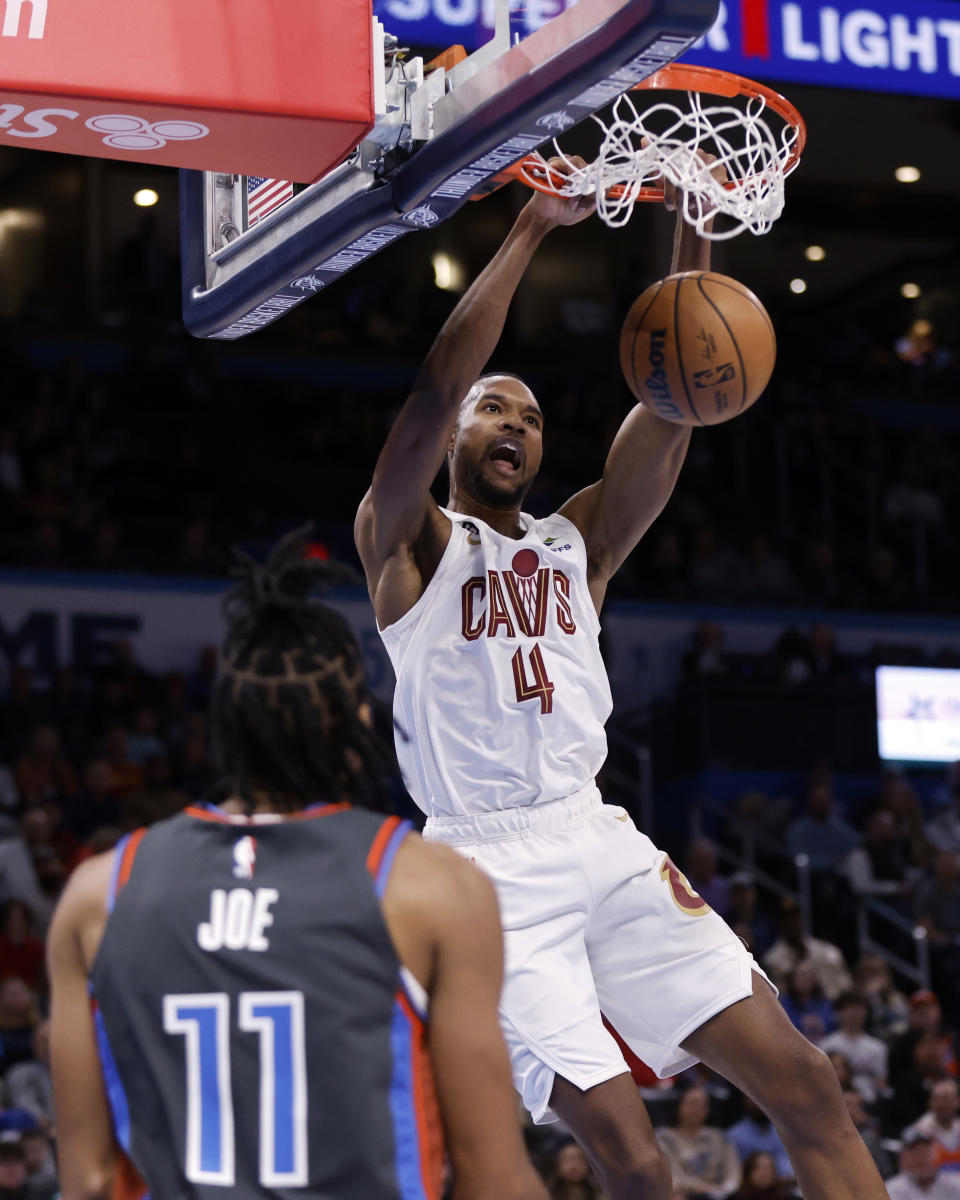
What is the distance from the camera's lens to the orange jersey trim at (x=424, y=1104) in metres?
2.30

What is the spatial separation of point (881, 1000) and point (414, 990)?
9413 mm

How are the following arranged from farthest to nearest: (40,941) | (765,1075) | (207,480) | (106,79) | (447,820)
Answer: (207,480) < (40,941) < (447,820) < (765,1075) < (106,79)

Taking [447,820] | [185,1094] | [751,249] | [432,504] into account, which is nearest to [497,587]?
[432,504]

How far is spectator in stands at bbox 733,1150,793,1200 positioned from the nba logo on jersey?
7.14 metres

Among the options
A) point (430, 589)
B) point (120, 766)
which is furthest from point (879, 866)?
point (430, 589)

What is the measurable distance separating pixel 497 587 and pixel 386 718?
5.38 feet

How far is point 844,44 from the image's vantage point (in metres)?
5.93

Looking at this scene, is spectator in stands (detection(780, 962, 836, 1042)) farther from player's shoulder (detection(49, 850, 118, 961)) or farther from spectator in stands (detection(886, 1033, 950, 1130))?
player's shoulder (detection(49, 850, 118, 961))

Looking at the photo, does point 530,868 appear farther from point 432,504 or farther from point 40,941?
point 40,941

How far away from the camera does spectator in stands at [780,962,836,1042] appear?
10656 millimetres

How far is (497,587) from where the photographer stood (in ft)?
14.1

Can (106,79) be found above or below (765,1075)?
above

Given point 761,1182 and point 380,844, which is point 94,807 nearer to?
point 761,1182

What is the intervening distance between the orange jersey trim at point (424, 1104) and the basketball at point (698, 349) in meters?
2.25
